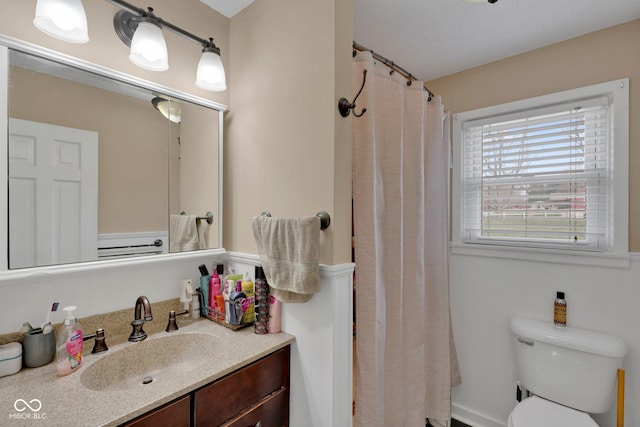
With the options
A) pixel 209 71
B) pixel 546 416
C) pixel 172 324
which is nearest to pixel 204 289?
pixel 172 324

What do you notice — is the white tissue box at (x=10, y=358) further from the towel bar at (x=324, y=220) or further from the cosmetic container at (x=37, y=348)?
the towel bar at (x=324, y=220)

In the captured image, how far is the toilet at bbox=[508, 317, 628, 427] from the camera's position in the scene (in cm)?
141

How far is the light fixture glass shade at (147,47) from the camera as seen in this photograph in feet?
3.65

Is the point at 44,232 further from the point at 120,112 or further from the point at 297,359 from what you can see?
the point at 297,359

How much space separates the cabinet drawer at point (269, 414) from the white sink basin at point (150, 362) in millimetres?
240

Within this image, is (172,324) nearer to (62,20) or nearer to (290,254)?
(290,254)

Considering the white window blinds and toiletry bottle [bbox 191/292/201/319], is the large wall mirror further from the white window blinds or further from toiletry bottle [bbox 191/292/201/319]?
the white window blinds

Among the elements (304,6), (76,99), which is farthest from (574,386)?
(76,99)

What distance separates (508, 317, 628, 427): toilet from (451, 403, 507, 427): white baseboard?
1.34ft

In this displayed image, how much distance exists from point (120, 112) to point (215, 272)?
81cm

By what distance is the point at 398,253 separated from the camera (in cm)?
140

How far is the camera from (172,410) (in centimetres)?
84

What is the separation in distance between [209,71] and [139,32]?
281mm

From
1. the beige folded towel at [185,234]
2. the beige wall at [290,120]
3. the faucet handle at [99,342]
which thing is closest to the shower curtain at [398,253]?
the beige wall at [290,120]
